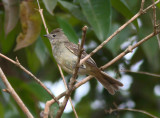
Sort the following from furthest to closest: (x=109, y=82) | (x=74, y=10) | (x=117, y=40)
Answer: (x=117, y=40)
(x=74, y=10)
(x=109, y=82)

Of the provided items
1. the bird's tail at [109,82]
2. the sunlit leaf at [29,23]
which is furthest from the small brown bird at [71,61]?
the sunlit leaf at [29,23]

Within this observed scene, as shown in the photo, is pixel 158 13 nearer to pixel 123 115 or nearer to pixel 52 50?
pixel 52 50

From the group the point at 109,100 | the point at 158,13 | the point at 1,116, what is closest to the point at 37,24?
the point at 1,116

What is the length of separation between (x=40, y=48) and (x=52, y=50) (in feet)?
0.65

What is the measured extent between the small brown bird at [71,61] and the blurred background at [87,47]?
103 mm

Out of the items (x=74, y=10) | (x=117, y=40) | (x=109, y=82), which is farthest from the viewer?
(x=117, y=40)

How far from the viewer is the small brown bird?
135 inches

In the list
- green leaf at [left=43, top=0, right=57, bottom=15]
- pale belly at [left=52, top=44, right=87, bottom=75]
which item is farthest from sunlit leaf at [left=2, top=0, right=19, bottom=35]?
pale belly at [left=52, top=44, right=87, bottom=75]

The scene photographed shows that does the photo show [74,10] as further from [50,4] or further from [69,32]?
[50,4]

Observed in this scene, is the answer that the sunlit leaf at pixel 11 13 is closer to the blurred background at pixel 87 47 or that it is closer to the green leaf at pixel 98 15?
the blurred background at pixel 87 47

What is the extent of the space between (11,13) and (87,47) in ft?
5.06

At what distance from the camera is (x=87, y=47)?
4.93 m

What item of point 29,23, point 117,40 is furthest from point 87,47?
point 29,23

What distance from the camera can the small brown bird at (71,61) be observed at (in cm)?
343
